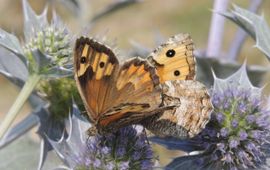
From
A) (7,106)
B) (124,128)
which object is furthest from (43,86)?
(7,106)

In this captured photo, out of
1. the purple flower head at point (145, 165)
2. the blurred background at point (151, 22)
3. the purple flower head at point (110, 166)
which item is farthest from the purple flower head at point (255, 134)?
the blurred background at point (151, 22)

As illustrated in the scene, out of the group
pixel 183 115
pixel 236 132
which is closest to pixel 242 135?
pixel 236 132

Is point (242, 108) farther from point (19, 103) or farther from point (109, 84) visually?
point (19, 103)

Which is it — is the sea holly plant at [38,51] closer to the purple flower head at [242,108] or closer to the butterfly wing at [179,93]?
the butterfly wing at [179,93]

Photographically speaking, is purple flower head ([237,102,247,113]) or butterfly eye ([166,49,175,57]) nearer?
butterfly eye ([166,49,175,57])

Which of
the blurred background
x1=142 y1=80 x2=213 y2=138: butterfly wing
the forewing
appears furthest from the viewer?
the blurred background

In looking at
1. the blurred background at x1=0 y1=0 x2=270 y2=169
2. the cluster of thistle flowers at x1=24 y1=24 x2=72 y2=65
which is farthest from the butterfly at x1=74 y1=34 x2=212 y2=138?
the blurred background at x1=0 y1=0 x2=270 y2=169

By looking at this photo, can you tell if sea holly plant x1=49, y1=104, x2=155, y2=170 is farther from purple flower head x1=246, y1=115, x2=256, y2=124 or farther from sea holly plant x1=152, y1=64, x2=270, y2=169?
purple flower head x1=246, y1=115, x2=256, y2=124

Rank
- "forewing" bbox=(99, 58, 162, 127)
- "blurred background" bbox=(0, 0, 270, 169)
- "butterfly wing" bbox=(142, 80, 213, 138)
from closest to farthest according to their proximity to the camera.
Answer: "forewing" bbox=(99, 58, 162, 127)
"butterfly wing" bbox=(142, 80, 213, 138)
"blurred background" bbox=(0, 0, 270, 169)
